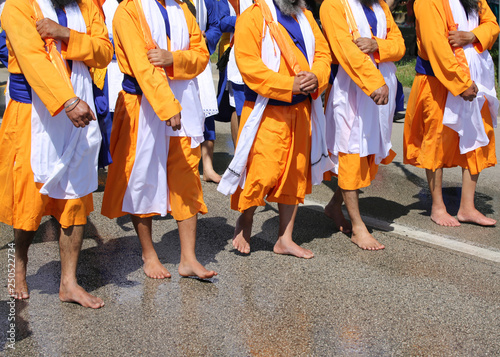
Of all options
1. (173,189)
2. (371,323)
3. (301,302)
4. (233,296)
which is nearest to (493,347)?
(371,323)

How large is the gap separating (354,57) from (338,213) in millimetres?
1326

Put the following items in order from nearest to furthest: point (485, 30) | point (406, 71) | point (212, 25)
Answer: point (485, 30)
point (212, 25)
point (406, 71)

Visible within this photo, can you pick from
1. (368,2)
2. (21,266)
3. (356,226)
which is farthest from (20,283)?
(368,2)

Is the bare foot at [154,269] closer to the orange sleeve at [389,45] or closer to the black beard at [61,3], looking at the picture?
the black beard at [61,3]

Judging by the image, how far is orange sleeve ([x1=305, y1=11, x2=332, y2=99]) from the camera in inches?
168

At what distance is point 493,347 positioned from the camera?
3.30 meters

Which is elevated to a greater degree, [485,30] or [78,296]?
[485,30]

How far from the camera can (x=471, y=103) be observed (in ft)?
16.7

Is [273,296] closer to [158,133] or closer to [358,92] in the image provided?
[158,133]

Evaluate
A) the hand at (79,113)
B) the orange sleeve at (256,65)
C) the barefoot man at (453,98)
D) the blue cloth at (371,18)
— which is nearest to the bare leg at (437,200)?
the barefoot man at (453,98)

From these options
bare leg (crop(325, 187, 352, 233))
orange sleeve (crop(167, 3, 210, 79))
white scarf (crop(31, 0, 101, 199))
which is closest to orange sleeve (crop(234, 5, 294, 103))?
orange sleeve (crop(167, 3, 210, 79))

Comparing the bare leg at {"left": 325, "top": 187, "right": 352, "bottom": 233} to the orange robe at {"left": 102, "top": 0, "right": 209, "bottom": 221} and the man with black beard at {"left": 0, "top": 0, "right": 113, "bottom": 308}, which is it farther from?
the man with black beard at {"left": 0, "top": 0, "right": 113, "bottom": 308}

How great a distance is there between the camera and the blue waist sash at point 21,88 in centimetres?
349

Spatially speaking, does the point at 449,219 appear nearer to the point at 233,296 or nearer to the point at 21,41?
the point at 233,296
